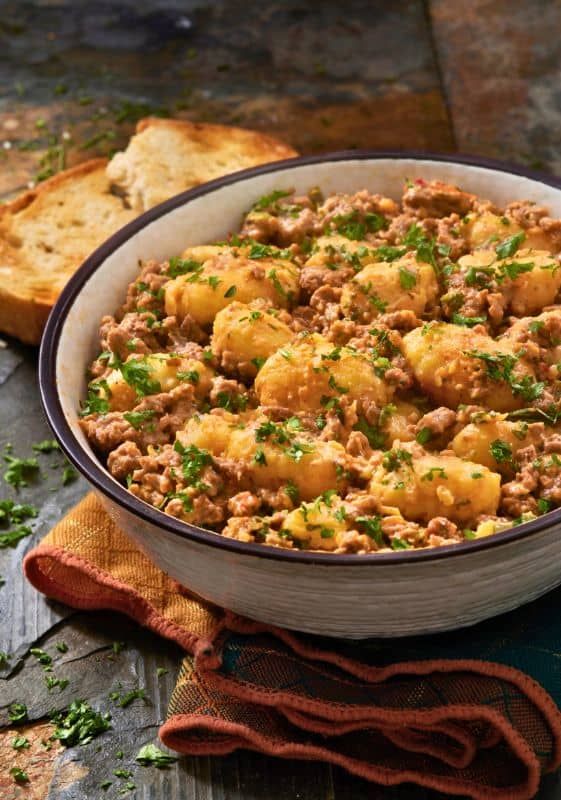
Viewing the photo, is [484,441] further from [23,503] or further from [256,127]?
[256,127]

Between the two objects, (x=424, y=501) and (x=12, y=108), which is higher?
(x=424, y=501)

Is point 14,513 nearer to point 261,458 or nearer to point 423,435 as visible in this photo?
point 261,458

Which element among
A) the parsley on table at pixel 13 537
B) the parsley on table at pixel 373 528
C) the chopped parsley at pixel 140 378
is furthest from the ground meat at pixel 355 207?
the parsley on table at pixel 13 537

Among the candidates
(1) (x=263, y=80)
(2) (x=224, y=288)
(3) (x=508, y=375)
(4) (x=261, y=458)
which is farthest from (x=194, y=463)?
(1) (x=263, y=80)

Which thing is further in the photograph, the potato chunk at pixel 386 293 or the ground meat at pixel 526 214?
the ground meat at pixel 526 214

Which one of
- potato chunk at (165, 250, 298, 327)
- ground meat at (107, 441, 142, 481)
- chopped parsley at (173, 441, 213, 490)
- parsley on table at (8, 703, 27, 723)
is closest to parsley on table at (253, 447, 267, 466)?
chopped parsley at (173, 441, 213, 490)

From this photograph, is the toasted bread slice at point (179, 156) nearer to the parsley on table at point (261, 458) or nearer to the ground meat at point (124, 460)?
the ground meat at point (124, 460)

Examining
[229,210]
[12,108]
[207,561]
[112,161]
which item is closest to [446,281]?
[229,210]
